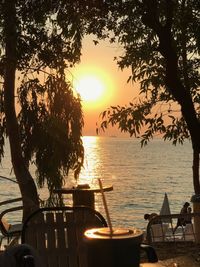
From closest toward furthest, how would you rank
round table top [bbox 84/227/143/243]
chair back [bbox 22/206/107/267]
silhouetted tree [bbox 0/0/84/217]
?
round table top [bbox 84/227/143/243]
chair back [bbox 22/206/107/267]
silhouetted tree [bbox 0/0/84/217]

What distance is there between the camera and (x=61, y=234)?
3.39 metres

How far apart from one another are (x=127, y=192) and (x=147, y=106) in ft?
254

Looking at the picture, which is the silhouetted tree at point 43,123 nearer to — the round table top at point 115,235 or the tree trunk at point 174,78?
the tree trunk at point 174,78

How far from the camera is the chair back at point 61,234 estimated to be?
331 centimetres

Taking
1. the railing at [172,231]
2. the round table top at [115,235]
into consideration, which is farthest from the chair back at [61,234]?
the railing at [172,231]

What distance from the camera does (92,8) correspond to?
6.57 metres

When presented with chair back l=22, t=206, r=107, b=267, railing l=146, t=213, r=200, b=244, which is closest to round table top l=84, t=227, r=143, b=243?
chair back l=22, t=206, r=107, b=267

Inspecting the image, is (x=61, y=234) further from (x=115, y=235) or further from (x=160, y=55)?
(x=160, y=55)

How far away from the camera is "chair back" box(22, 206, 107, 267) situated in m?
Answer: 3.31

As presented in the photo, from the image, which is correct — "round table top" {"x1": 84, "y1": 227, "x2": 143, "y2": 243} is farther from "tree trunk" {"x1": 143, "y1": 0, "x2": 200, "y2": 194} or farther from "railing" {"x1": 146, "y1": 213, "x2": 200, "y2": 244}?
"tree trunk" {"x1": 143, "y1": 0, "x2": 200, "y2": 194}

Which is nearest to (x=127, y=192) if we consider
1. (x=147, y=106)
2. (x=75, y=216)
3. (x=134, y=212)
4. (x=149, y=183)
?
(x=149, y=183)

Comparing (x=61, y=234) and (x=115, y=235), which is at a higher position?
(x=115, y=235)

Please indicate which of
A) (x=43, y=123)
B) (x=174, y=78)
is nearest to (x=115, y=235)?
(x=174, y=78)

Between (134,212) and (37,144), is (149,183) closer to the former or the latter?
(134,212)
